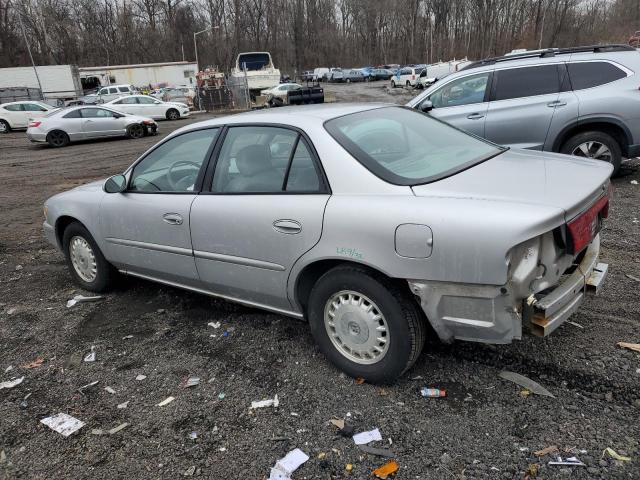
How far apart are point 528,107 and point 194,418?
661 cm

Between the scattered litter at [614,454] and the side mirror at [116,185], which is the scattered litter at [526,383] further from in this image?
the side mirror at [116,185]

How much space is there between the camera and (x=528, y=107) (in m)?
7.42

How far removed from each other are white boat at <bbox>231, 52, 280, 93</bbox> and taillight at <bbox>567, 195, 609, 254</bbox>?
34.7 m

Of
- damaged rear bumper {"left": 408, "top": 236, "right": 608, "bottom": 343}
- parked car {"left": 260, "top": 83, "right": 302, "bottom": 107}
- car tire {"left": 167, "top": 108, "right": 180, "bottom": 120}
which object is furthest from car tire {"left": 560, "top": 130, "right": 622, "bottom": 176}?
parked car {"left": 260, "top": 83, "right": 302, "bottom": 107}

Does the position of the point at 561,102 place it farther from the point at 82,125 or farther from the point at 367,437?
the point at 82,125

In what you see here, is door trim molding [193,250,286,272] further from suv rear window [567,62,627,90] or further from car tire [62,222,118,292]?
suv rear window [567,62,627,90]

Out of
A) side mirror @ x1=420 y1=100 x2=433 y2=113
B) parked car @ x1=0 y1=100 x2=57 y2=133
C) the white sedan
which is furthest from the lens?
the white sedan

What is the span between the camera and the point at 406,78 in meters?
46.2

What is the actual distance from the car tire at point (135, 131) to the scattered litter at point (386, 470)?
2004cm

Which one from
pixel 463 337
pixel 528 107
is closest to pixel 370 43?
pixel 528 107

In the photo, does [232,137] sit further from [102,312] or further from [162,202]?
[102,312]

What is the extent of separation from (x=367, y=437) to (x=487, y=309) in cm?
94

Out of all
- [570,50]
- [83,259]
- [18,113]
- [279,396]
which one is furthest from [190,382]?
[18,113]

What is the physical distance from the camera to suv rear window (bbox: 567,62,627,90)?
23.1 feet
